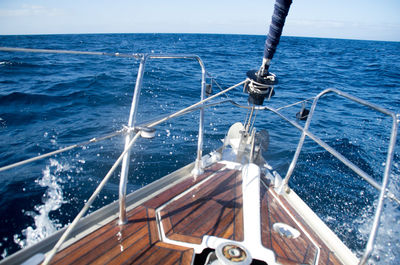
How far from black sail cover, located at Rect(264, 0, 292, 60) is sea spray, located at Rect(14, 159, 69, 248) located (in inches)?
138

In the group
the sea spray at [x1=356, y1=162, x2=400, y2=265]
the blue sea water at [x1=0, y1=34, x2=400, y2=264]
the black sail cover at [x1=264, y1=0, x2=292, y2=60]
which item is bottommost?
the sea spray at [x1=356, y1=162, x2=400, y2=265]

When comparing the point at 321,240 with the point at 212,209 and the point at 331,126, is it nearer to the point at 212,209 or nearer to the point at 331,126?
the point at 212,209

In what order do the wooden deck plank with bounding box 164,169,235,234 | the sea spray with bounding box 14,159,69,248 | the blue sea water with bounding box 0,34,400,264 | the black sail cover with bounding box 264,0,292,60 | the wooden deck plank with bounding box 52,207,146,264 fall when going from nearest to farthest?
1. the wooden deck plank with bounding box 52,207,146,264
2. the black sail cover with bounding box 264,0,292,60
3. the wooden deck plank with bounding box 164,169,235,234
4. the sea spray with bounding box 14,159,69,248
5. the blue sea water with bounding box 0,34,400,264

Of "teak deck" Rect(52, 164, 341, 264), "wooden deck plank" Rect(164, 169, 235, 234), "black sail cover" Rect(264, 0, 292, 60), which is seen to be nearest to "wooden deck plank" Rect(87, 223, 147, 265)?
"teak deck" Rect(52, 164, 341, 264)

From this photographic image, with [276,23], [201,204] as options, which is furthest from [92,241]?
[276,23]

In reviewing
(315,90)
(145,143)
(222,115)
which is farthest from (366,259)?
(315,90)

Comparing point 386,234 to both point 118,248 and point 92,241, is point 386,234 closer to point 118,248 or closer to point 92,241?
point 118,248

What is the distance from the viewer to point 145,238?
1850mm

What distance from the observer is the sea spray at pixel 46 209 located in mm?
3031

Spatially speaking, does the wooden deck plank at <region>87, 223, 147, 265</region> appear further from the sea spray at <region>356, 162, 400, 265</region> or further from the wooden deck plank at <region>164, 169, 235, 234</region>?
the sea spray at <region>356, 162, 400, 265</region>

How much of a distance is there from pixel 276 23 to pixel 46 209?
4172mm

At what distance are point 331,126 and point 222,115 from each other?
12.3ft

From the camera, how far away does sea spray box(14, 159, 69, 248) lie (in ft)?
9.95

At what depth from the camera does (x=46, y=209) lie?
3465 millimetres
